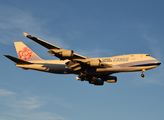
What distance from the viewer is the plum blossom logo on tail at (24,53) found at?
185ft

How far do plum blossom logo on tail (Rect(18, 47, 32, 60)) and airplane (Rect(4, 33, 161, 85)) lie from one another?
3.15 meters

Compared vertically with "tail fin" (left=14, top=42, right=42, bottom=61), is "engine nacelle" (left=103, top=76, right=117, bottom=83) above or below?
below

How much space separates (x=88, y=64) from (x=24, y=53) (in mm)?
18509

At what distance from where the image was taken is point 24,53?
56656 millimetres

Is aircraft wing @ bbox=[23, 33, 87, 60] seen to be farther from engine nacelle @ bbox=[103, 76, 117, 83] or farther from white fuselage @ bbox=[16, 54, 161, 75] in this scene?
engine nacelle @ bbox=[103, 76, 117, 83]

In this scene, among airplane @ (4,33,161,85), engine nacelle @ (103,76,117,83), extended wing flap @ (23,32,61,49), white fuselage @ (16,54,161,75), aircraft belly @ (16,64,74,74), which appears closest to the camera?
extended wing flap @ (23,32,61,49)

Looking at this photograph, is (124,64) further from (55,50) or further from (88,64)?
→ (55,50)

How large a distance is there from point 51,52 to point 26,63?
11930mm

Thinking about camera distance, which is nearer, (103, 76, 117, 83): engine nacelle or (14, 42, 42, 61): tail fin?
(103, 76, 117, 83): engine nacelle

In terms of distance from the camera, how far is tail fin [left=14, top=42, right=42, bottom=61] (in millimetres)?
55969

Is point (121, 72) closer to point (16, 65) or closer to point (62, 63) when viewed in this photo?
point (62, 63)

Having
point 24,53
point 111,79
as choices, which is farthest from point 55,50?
point 111,79

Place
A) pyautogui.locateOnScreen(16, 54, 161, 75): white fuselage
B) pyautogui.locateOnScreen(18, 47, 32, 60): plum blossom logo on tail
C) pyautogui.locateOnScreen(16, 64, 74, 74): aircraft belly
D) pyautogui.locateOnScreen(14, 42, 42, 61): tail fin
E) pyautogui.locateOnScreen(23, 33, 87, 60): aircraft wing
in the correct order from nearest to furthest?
pyautogui.locateOnScreen(23, 33, 87, 60): aircraft wing < pyautogui.locateOnScreen(16, 54, 161, 75): white fuselage < pyautogui.locateOnScreen(16, 64, 74, 74): aircraft belly < pyautogui.locateOnScreen(14, 42, 42, 61): tail fin < pyautogui.locateOnScreen(18, 47, 32, 60): plum blossom logo on tail

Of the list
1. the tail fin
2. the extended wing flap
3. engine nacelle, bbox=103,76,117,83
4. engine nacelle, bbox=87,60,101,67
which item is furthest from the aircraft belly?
engine nacelle, bbox=103,76,117,83
